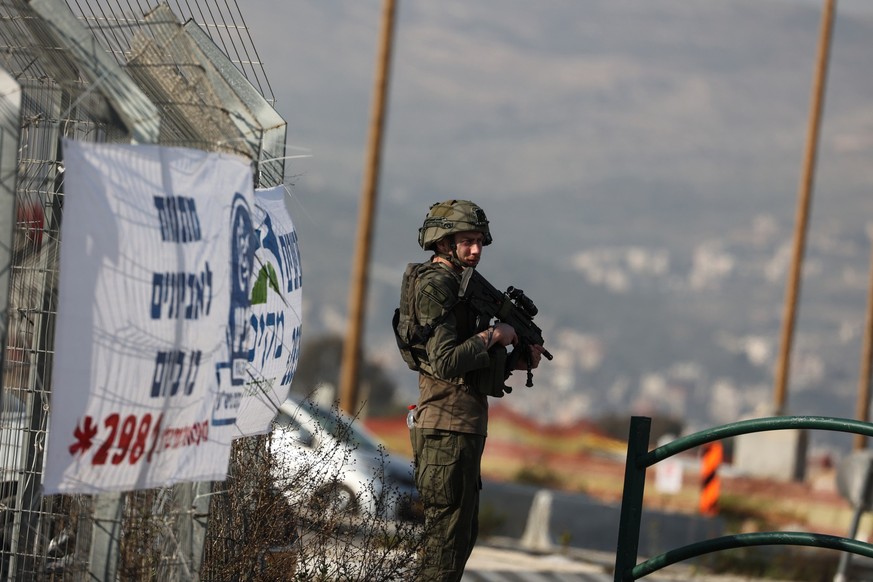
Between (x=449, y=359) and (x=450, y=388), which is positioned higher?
(x=449, y=359)

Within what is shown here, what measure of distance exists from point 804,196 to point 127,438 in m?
22.6

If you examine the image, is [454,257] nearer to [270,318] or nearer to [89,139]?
[270,318]

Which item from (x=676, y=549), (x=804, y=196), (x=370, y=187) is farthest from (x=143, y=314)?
(x=804, y=196)

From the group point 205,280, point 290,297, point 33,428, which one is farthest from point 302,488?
point 205,280

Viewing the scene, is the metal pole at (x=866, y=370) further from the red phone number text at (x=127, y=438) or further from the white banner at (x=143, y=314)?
the red phone number text at (x=127, y=438)

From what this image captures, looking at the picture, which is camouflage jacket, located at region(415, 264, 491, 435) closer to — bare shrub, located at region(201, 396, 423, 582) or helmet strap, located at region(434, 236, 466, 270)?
helmet strap, located at region(434, 236, 466, 270)

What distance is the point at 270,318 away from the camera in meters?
5.98

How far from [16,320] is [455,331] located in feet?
5.81

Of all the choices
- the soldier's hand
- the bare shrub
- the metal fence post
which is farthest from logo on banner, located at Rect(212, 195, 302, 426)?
the metal fence post

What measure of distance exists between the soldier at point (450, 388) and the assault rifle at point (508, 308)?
0.05 metres

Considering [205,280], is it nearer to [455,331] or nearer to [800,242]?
[455,331]

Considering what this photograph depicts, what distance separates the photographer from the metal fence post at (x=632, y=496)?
637 cm

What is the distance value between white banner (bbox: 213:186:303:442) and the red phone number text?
0.52 meters

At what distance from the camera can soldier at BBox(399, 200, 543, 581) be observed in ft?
20.6
